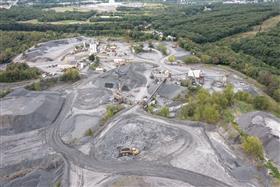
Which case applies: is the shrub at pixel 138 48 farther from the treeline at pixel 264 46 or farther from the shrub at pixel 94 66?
the treeline at pixel 264 46

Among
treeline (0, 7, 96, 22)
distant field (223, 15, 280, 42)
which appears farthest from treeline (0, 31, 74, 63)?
distant field (223, 15, 280, 42)

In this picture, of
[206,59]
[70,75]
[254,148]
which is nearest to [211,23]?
[206,59]

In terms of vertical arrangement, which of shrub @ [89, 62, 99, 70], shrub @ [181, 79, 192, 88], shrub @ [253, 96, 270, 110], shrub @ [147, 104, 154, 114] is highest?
shrub @ [253, 96, 270, 110]

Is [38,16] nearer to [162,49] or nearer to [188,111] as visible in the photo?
[162,49]

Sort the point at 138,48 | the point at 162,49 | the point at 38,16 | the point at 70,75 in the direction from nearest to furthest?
the point at 70,75 < the point at 162,49 < the point at 138,48 < the point at 38,16

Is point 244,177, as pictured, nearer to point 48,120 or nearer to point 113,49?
point 48,120

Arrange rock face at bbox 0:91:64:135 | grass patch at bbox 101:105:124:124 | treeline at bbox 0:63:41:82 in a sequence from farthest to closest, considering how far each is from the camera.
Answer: treeline at bbox 0:63:41:82, grass patch at bbox 101:105:124:124, rock face at bbox 0:91:64:135

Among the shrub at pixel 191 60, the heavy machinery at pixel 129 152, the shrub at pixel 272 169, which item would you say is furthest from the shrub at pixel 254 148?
the shrub at pixel 191 60

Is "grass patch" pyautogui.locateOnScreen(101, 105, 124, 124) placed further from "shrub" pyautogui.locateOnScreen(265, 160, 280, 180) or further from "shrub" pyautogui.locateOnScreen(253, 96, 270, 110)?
"shrub" pyautogui.locateOnScreen(265, 160, 280, 180)
